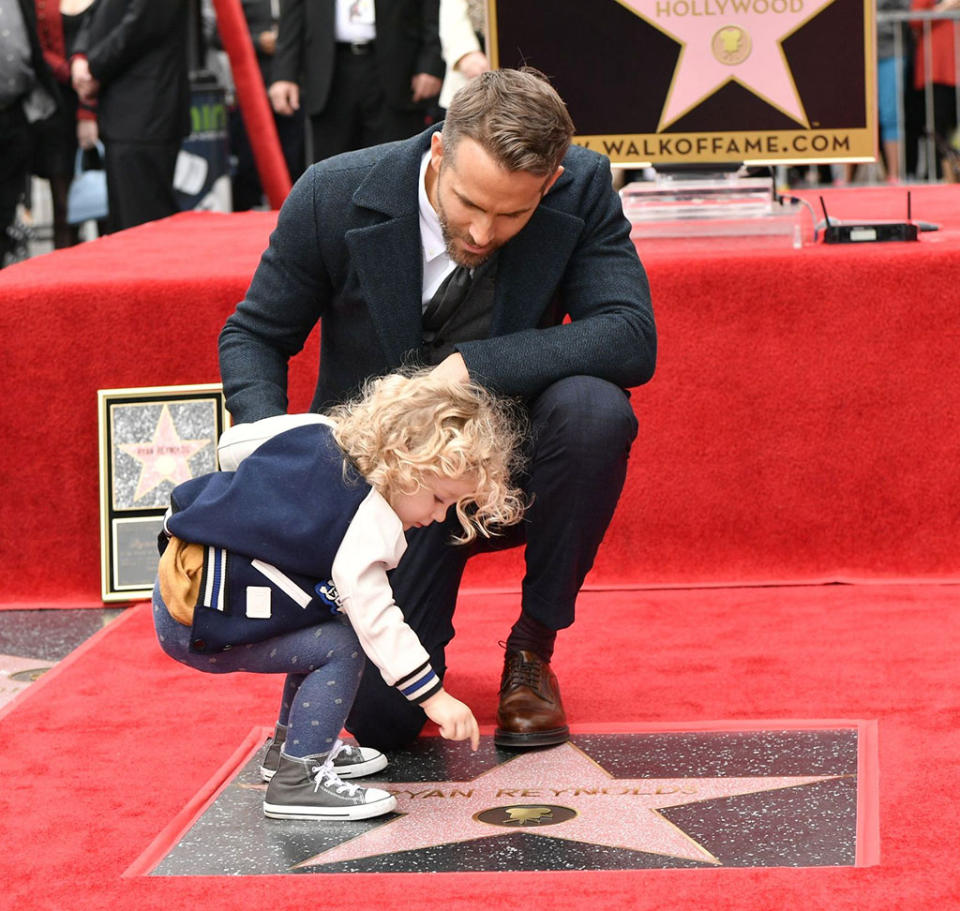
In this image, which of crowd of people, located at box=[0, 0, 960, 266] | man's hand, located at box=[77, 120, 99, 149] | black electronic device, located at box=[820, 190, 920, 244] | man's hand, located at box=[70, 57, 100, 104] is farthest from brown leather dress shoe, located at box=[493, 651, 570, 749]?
man's hand, located at box=[77, 120, 99, 149]

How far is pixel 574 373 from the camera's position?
2219 millimetres

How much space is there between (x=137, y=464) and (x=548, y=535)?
112 centimetres

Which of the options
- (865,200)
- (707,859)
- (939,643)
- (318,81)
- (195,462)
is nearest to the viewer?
(707,859)

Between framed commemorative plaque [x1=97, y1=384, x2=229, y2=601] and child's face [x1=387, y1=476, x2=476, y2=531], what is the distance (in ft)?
3.95

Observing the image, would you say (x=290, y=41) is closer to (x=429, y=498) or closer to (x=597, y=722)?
(x=597, y=722)

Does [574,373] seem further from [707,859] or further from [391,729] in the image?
[707,859]

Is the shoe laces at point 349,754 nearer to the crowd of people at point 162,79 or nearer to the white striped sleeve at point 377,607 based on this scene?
the white striped sleeve at point 377,607

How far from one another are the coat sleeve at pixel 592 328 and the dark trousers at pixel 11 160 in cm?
344

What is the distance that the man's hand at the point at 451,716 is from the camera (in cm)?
185

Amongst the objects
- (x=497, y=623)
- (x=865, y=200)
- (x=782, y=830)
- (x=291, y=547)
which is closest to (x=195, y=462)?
(x=497, y=623)

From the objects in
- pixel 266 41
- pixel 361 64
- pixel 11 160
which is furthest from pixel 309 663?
pixel 266 41

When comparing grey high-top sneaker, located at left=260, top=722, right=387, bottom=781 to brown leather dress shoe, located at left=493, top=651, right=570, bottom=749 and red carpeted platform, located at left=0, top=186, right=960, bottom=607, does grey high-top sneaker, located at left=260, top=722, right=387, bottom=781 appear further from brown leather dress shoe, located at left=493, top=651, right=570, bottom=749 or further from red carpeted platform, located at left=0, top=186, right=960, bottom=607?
red carpeted platform, located at left=0, top=186, right=960, bottom=607

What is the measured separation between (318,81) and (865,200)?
174 cm

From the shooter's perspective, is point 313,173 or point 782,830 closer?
point 782,830
